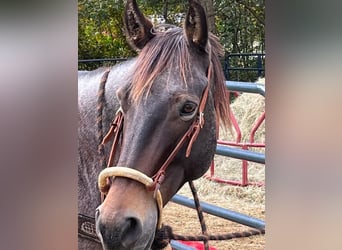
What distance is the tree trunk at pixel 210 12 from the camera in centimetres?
146

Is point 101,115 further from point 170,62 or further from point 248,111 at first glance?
point 248,111

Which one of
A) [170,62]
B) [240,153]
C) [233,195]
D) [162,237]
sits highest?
[170,62]

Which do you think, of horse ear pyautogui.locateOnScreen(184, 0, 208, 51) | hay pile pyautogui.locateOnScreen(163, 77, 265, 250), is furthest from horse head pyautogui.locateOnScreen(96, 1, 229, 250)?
hay pile pyautogui.locateOnScreen(163, 77, 265, 250)

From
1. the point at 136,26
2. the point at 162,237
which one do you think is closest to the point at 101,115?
the point at 136,26

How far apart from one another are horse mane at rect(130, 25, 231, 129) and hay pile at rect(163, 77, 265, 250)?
0.07m

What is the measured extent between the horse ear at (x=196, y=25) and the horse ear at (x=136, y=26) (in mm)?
126

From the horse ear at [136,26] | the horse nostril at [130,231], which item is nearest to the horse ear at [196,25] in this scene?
the horse ear at [136,26]

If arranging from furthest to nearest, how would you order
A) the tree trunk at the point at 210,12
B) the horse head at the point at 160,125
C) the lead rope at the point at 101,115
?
the lead rope at the point at 101,115 < the tree trunk at the point at 210,12 < the horse head at the point at 160,125

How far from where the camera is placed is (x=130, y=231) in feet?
4.52

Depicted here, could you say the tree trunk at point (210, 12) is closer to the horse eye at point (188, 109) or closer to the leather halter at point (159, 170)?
the leather halter at point (159, 170)

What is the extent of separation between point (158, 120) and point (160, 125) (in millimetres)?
14

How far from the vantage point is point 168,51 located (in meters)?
1.41
